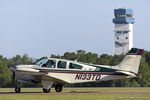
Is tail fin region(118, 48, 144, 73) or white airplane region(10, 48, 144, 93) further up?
tail fin region(118, 48, 144, 73)

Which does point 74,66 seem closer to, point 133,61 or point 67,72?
point 67,72

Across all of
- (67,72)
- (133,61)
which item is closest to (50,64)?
(67,72)

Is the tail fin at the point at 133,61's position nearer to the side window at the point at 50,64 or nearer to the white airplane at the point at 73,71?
the white airplane at the point at 73,71

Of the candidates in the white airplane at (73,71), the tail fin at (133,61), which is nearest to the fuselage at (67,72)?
the white airplane at (73,71)

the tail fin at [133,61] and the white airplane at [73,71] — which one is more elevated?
the tail fin at [133,61]

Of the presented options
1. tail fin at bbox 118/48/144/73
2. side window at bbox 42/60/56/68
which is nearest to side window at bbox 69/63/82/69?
side window at bbox 42/60/56/68

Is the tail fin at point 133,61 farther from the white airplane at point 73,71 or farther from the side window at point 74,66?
the side window at point 74,66

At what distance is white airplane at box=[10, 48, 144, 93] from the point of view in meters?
37.1

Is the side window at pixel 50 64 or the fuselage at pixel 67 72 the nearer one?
the fuselage at pixel 67 72

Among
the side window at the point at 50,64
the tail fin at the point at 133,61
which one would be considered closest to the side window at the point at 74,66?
the side window at the point at 50,64

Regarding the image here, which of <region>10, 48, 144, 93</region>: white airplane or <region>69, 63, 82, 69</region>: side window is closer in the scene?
<region>10, 48, 144, 93</region>: white airplane

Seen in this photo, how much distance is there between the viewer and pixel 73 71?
3734 centimetres

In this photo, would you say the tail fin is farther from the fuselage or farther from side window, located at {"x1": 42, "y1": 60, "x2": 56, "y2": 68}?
side window, located at {"x1": 42, "y1": 60, "x2": 56, "y2": 68}

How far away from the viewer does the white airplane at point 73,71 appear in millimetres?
37094
